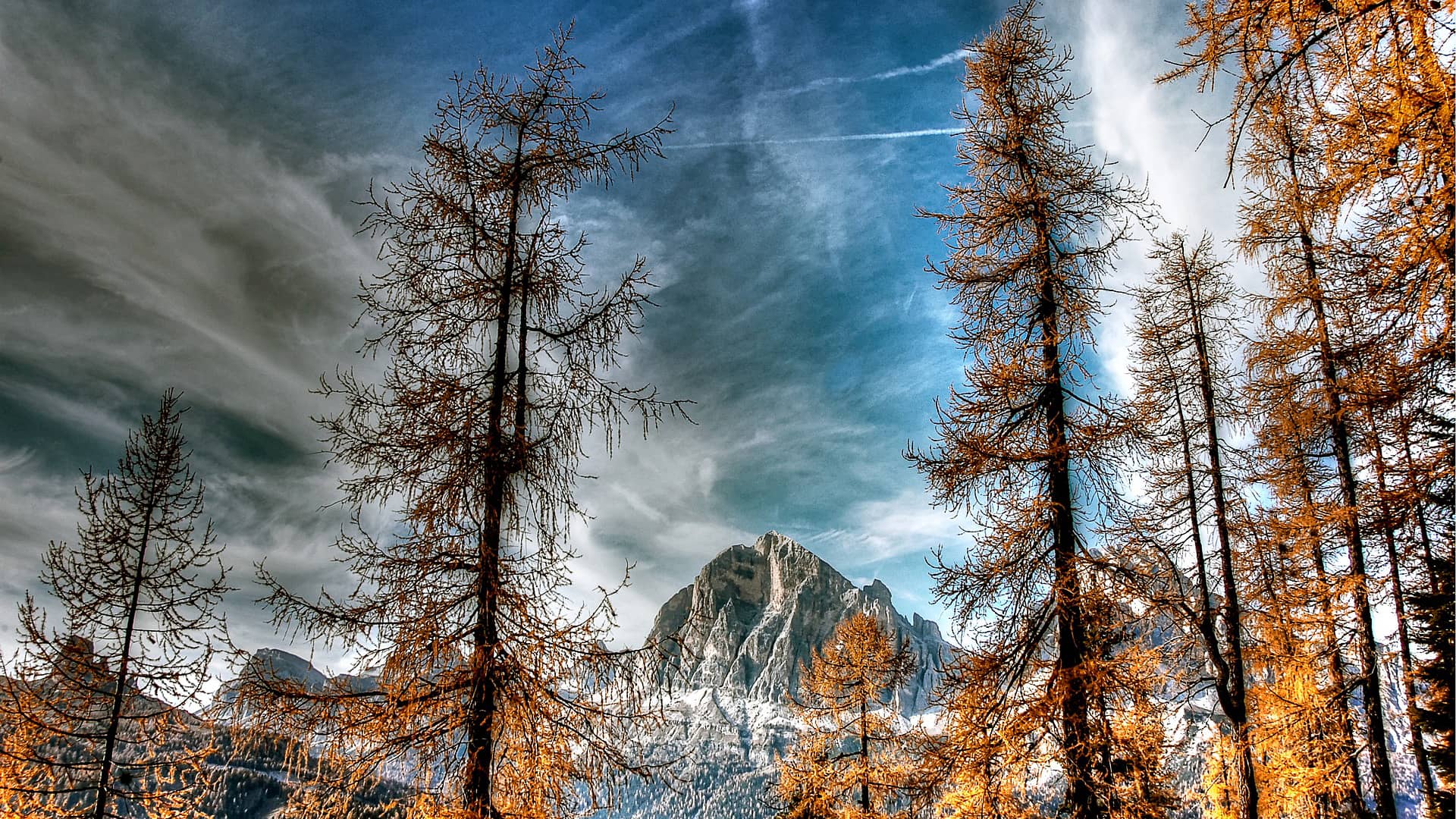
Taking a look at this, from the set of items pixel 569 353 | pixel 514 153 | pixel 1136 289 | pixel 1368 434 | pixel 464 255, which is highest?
pixel 1136 289

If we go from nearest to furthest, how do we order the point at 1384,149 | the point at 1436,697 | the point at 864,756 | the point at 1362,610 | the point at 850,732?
1. the point at 1384,149
2. the point at 1362,610
3. the point at 1436,697
4. the point at 864,756
5. the point at 850,732

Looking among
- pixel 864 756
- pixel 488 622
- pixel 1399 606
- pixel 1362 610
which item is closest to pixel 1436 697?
pixel 1399 606

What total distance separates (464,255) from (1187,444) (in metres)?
11.5

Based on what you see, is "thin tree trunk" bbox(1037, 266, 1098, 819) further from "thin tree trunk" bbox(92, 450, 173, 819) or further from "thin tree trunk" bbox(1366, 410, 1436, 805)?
"thin tree trunk" bbox(92, 450, 173, 819)

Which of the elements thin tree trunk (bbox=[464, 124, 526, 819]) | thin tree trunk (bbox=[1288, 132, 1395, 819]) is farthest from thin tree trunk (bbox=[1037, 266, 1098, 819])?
thin tree trunk (bbox=[464, 124, 526, 819])

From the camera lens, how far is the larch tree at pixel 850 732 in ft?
50.8

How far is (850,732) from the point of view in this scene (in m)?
16.8

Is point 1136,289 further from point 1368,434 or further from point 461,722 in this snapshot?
point 461,722

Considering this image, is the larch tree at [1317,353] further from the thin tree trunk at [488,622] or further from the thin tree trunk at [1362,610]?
the thin tree trunk at [488,622]

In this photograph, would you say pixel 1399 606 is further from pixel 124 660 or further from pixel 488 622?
pixel 124 660

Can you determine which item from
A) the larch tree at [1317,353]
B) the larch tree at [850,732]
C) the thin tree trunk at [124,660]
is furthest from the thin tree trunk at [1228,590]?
the thin tree trunk at [124,660]

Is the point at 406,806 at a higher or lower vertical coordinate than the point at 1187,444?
lower

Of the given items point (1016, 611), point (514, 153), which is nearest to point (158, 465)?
point (514, 153)

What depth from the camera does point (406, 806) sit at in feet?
20.1
